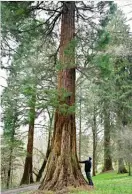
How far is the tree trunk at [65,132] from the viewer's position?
7.29 meters

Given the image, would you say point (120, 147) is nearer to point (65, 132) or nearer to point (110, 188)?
point (110, 188)

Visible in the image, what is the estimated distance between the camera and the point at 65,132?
A: 25.1ft

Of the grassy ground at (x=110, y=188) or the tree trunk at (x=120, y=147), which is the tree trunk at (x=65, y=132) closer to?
the grassy ground at (x=110, y=188)

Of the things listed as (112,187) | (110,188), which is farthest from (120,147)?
(110,188)

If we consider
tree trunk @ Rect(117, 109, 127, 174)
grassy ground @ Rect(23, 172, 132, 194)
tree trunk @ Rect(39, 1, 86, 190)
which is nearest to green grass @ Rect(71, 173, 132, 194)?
grassy ground @ Rect(23, 172, 132, 194)

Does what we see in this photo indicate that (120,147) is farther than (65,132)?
Yes

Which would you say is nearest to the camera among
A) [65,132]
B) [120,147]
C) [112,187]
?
[65,132]

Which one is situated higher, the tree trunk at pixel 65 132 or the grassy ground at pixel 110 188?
the tree trunk at pixel 65 132

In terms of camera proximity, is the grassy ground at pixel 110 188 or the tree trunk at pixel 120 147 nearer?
the grassy ground at pixel 110 188

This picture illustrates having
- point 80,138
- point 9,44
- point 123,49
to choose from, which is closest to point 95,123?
point 80,138

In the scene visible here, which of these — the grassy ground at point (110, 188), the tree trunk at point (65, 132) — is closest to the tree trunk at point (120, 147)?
the grassy ground at point (110, 188)

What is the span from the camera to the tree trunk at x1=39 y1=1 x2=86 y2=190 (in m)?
7.29

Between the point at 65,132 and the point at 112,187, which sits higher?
the point at 65,132

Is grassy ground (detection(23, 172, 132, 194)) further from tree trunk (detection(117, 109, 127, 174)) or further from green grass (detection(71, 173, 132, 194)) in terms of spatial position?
tree trunk (detection(117, 109, 127, 174))
